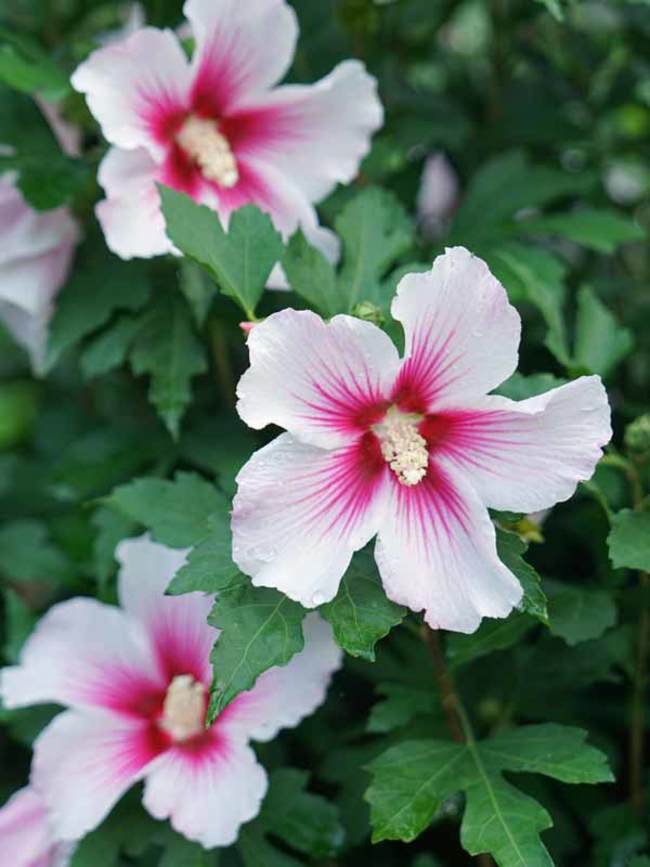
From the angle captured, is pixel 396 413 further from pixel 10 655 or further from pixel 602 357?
pixel 10 655

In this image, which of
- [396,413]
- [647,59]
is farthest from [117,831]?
[647,59]

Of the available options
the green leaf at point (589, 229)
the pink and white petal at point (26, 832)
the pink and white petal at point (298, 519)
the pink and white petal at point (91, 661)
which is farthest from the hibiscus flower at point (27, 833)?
the green leaf at point (589, 229)

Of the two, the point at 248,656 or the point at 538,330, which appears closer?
the point at 248,656

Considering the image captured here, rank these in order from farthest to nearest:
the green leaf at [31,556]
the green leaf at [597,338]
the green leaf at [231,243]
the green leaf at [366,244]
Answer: the green leaf at [31,556], the green leaf at [597,338], the green leaf at [366,244], the green leaf at [231,243]

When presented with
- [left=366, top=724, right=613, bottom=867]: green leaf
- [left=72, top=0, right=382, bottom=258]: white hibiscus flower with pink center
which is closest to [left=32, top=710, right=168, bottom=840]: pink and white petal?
[left=366, top=724, right=613, bottom=867]: green leaf

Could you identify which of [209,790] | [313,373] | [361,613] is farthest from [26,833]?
[313,373]

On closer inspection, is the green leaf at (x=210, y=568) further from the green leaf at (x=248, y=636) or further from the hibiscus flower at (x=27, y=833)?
the hibiscus flower at (x=27, y=833)
